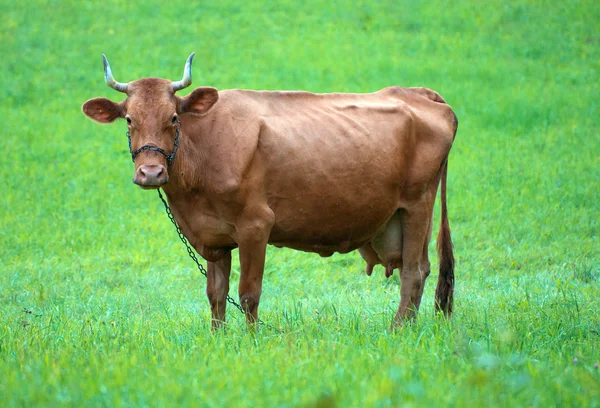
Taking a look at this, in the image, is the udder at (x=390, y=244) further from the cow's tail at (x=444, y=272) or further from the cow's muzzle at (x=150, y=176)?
the cow's muzzle at (x=150, y=176)

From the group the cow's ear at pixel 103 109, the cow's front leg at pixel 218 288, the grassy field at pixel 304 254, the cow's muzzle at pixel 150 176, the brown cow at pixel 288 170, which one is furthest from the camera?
the cow's front leg at pixel 218 288

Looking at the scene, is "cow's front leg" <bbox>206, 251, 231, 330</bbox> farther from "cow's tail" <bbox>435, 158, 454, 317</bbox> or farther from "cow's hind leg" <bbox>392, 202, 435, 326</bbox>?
"cow's tail" <bbox>435, 158, 454, 317</bbox>

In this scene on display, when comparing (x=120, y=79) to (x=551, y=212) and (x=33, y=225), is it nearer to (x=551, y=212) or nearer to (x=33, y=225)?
(x=33, y=225)

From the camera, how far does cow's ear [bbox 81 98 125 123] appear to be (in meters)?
7.54

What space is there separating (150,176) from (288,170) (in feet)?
4.44

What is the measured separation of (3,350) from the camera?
6098 millimetres

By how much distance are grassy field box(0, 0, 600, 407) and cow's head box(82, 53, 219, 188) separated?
1.33 m

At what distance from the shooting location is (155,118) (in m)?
7.07

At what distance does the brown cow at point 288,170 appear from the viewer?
725 cm

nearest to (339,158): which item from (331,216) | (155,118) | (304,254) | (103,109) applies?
(331,216)

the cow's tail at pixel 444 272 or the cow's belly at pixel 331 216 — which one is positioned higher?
the cow's belly at pixel 331 216

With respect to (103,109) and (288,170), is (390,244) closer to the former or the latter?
(288,170)

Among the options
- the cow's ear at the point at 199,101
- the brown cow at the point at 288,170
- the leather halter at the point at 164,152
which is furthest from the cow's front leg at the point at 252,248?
the cow's ear at the point at 199,101

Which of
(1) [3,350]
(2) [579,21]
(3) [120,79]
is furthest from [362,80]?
(1) [3,350]
